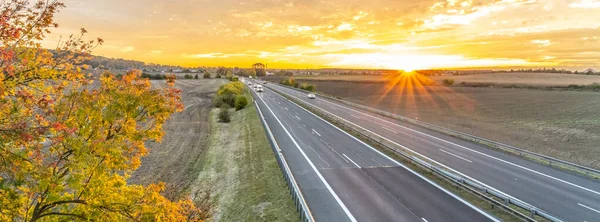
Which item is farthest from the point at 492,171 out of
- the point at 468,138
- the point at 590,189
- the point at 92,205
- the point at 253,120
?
the point at 253,120

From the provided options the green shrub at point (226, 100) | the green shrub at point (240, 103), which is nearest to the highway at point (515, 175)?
the green shrub at point (240, 103)

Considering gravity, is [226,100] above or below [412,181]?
above

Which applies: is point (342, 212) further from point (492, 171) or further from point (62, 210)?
point (492, 171)

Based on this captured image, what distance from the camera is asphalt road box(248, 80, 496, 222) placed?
17.6m

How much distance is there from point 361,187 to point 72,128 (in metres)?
17.3

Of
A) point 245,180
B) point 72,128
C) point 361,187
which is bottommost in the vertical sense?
point 245,180

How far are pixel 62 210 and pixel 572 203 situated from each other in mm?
24703

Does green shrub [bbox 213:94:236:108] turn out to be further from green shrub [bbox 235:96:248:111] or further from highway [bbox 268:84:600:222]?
highway [bbox 268:84:600:222]

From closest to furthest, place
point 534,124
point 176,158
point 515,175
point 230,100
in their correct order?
point 515,175 → point 176,158 → point 534,124 → point 230,100

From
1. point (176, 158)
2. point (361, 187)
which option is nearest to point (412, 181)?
point (361, 187)

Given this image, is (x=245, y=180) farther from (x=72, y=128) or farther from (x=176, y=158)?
(x=72, y=128)

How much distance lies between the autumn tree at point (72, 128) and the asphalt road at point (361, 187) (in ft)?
35.1

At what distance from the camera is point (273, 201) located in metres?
20.7

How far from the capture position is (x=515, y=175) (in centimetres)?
2427
